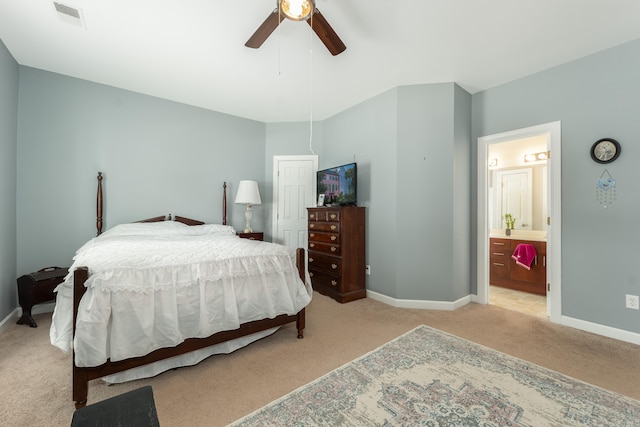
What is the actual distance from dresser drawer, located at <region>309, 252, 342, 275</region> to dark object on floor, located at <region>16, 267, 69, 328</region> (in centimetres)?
283

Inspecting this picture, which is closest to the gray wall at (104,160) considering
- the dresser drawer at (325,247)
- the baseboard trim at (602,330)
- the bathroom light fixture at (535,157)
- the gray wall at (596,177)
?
the dresser drawer at (325,247)

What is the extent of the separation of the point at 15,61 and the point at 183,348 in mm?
3650

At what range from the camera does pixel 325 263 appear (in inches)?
147

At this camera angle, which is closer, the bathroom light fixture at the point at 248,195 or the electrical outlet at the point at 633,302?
the electrical outlet at the point at 633,302

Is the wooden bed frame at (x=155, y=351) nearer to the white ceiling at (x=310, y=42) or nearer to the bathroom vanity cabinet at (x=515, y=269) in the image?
the white ceiling at (x=310, y=42)

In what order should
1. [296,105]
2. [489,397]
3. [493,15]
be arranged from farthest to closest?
[296,105] → [493,15] → [489,397]

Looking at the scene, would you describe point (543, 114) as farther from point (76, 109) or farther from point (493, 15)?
point (76, 109)

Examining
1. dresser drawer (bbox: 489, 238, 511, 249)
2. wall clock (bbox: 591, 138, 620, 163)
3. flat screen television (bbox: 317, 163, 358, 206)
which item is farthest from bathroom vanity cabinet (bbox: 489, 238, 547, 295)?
flat screen television (bbox: 317, 163, 358, 206)

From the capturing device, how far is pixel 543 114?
9.77 ft

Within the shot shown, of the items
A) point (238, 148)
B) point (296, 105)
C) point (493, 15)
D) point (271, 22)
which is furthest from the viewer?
point (238, 148)

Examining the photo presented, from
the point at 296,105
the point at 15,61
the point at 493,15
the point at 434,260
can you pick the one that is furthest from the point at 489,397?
the point at 15,61

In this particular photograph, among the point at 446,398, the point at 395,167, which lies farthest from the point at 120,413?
the point at 395,167

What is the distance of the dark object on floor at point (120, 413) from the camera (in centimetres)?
66

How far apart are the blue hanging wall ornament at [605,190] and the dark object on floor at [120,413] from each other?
3723 mm
